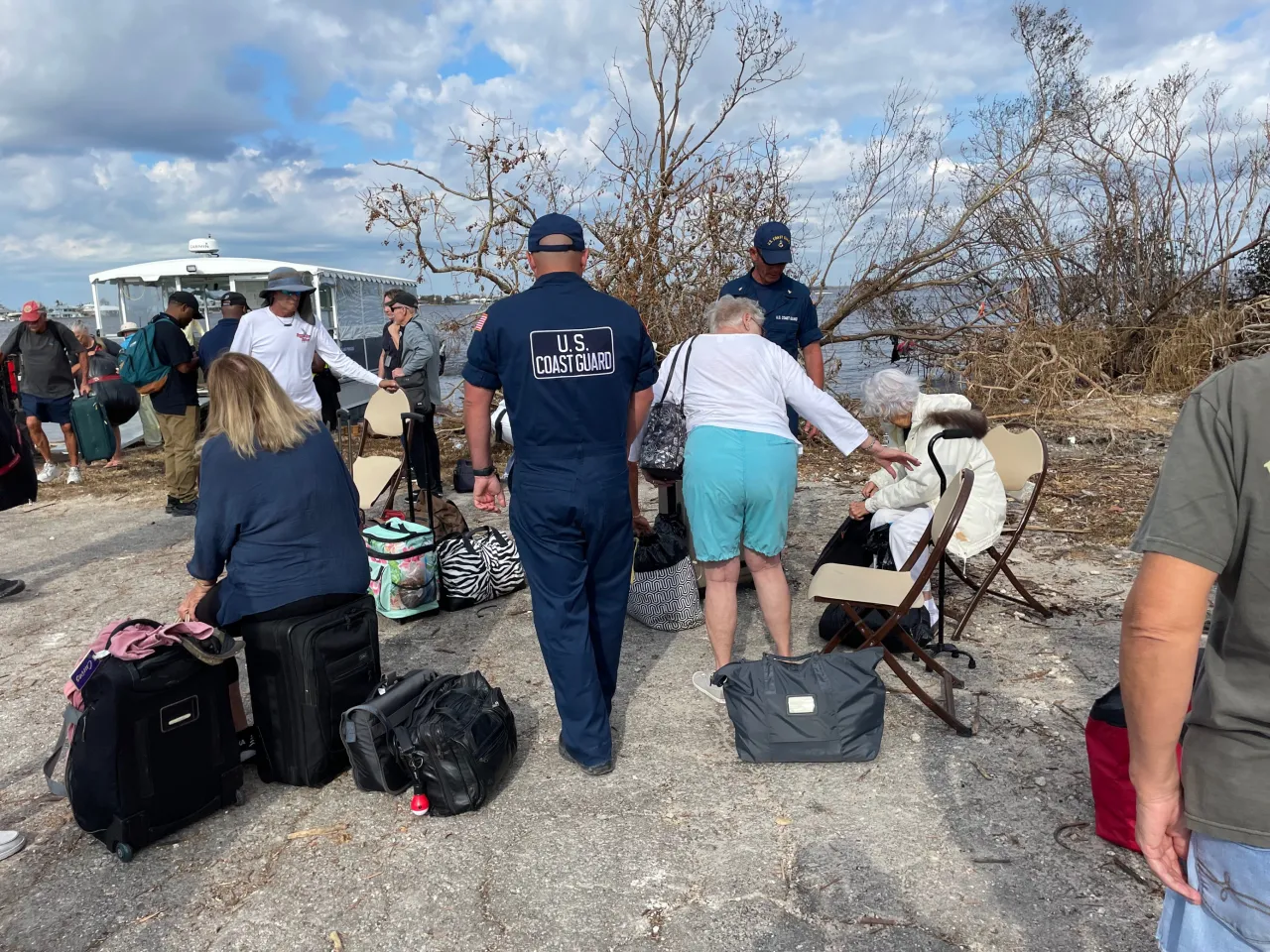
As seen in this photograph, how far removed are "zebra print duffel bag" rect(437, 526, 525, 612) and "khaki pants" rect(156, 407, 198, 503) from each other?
3546 millimetres

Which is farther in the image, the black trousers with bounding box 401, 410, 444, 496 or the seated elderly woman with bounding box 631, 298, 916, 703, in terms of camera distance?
the black trousers with bounding box 401, 410, 444, 496

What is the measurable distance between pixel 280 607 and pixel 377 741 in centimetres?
58

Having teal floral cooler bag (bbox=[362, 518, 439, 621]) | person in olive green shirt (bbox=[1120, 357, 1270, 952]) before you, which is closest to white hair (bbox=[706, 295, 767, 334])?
teal floral cooler bag (bbox=[362, 518, 439, 621])

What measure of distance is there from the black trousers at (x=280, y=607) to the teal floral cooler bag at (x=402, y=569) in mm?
1409

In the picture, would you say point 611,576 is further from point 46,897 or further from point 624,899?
point 46,897

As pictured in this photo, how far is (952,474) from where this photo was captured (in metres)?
3.97

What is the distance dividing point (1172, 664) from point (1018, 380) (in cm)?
1000

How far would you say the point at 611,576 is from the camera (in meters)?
3.17

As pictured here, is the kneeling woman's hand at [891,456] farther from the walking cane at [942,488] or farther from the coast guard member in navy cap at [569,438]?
the coast guard member in navy cap at [569,438]

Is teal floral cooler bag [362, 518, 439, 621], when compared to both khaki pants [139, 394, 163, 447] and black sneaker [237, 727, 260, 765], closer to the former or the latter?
black sneaker [237, 727, 260, 765]

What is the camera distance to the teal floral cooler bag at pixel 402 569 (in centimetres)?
469

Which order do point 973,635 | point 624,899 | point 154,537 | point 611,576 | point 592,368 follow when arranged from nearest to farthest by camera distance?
point 624,899, point 592,368, point 611,576, point 973,635, point 154,537

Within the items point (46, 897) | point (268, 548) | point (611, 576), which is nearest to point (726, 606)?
point (611, 576)

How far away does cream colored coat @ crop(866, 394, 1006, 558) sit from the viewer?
3.96 meters
